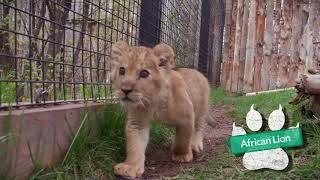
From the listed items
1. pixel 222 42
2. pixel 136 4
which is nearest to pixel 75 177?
pixel 136 4

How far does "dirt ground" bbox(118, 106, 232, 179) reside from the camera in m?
3.29

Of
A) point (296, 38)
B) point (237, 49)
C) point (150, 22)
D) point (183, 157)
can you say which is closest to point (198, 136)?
point (183, 157)

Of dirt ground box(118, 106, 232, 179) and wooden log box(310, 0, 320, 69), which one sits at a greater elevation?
wooden log box(310, 0, 320, 69)

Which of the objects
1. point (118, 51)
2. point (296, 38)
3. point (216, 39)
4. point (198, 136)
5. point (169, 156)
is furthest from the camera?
point (216, 39)

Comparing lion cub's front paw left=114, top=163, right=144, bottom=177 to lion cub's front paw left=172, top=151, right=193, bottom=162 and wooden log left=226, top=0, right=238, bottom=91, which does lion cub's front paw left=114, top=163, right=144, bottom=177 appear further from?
wooden log left=226, top=0, right=238, bottom=91

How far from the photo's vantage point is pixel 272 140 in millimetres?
Result: 2598

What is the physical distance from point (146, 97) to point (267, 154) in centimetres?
94

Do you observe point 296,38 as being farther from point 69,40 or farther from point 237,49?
point 69,40

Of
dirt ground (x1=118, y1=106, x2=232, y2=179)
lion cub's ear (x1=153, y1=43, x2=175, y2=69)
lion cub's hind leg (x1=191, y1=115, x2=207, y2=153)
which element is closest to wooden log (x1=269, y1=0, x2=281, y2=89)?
dirt ground (x1=118, y1=106, x2=232, y2=179)

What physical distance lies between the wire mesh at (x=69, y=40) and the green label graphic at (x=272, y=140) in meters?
1.31

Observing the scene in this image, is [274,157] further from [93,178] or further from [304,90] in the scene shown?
[304,90]

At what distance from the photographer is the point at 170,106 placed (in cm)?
345

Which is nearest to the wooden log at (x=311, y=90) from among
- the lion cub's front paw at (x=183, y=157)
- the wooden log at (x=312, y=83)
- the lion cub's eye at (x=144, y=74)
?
the wooden log at (x=312, y=83)

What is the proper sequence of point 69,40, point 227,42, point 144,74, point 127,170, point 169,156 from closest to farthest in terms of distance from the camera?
point 127,170 < point 144,74 < point 169,156 < point 69,40 < point 227,42
